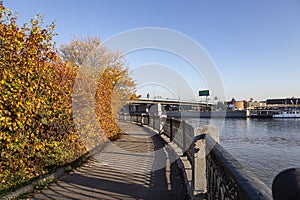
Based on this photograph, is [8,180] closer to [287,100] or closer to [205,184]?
[205,184]

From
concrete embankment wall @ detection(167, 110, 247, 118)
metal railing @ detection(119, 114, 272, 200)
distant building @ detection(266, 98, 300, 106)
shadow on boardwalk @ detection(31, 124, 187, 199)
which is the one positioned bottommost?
concrete embankment wall @ detection(167, 110, 247, 118)

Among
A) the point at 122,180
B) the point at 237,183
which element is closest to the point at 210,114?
the point at 122,180

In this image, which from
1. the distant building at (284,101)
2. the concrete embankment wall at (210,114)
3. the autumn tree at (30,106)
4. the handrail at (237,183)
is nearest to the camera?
the handrail at (237,183)

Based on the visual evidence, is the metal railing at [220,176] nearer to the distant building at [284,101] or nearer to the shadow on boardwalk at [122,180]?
the shadow on boardwalk at [122,180]

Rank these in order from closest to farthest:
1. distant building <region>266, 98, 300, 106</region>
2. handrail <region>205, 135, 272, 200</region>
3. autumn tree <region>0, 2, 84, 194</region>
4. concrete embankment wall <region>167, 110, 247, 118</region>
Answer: handrail <region>205, 135, 272, 200</region> < autumn tree <region>0, 2, 84, 194</region> < concrete embankment wall <region>167, 110, 247, 118</region> < distant building <region>266, 98, 300, 106</region>

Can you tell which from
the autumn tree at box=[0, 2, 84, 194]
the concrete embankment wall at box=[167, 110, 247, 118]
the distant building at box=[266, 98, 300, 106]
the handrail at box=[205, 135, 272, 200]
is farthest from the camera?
the distant building at box=[266, 98, 300, 106]

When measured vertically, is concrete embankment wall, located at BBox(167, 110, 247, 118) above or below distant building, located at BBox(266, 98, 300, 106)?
below

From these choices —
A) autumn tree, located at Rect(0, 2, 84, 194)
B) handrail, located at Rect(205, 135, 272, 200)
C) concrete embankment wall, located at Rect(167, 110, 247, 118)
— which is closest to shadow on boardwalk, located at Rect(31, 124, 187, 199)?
autumn tree, located at Rect(0, 2, 84, 194)

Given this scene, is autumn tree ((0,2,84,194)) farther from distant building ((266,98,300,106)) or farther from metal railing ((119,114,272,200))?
distant building ((266,98,300,106))

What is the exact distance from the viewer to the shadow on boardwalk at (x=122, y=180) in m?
4.55

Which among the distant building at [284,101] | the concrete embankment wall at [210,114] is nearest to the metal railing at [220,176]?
the concrete embankment wall at [210,114]

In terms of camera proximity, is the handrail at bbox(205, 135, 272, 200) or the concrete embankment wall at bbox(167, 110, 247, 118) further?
the concrete embankment wall at bbox(167, 110, 247, 118)

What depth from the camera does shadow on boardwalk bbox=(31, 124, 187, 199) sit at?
14.9ft

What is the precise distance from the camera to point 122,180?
17.9 feet
